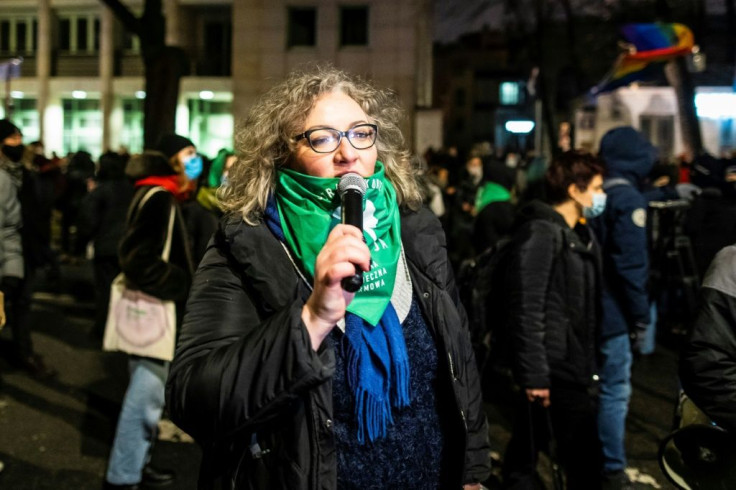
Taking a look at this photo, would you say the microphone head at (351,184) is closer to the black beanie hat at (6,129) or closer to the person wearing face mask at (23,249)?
the person wearing face mask at (23,249)

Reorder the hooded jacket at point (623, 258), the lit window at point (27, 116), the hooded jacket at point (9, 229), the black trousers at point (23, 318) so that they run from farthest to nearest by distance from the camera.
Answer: the lit window at point (27, 116) < the black trousers at point (23, 318) < the hooded jacket at point (9, 229) < the hooded jacket at point (623, 258)

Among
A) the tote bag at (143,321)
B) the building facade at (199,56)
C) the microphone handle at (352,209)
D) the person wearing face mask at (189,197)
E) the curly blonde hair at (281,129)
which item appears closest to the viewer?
the microphone handle at (352,209)

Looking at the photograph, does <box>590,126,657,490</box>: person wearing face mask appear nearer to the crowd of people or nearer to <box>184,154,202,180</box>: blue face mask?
the crowd of people

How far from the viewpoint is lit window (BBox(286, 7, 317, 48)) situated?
30656mm

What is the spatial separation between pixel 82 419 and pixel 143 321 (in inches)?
74.1

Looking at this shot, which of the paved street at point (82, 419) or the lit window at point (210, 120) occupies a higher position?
the lit window at point (210, 120)

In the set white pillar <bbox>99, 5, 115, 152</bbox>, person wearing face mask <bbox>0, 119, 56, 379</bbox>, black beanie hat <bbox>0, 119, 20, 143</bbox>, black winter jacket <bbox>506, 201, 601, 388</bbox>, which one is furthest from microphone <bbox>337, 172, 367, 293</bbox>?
white pillar <bbox>99, 5, 115, 152</bbox>

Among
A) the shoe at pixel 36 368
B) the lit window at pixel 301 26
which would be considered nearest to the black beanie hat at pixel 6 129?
the shoe at pixel 36 368

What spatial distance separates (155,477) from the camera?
4973mm

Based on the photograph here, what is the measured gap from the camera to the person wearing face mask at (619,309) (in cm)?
504

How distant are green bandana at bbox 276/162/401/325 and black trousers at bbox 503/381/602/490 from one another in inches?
90.7

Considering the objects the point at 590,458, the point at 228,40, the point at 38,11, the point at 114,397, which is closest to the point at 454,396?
the point at 590,458

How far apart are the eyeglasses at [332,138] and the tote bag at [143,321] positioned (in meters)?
2.74

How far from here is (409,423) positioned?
225 cm
